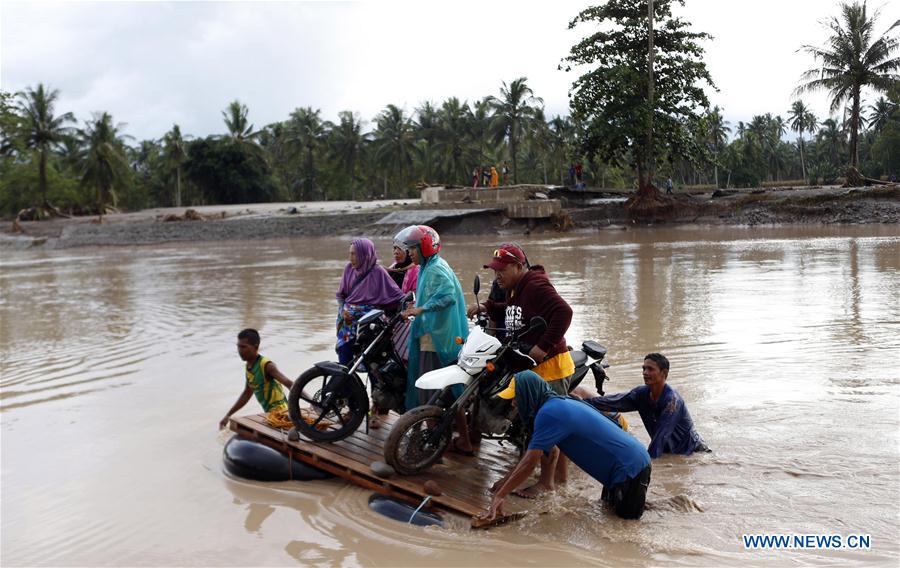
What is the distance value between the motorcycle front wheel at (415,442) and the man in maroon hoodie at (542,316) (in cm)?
63

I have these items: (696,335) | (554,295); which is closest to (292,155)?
(696,335)

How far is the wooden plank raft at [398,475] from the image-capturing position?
4.65 m

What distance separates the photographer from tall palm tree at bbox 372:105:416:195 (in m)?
55.5

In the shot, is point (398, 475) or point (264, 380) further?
point (264, 380)

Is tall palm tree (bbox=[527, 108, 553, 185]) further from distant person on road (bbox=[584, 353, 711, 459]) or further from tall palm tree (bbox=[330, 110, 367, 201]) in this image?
distant person on road (bbox=[584, 353, 711, 459])

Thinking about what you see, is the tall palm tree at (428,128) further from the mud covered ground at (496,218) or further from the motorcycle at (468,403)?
the motorcycle at (468,403)

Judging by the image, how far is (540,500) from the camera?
4695 millimetres

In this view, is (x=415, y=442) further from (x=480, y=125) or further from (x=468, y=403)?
(x=480, y=125)

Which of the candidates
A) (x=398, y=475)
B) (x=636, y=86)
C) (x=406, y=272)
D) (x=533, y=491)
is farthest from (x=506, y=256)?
(x=636, y=86)

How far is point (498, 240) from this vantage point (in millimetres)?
28703

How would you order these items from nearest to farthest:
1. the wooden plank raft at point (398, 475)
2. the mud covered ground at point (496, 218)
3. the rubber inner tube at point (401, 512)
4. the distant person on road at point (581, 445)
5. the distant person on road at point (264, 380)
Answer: the distant person on road at point (581, 445) < the rubber inner tube at point (401, 512) < the wooden plank raft at point (398, 475) < the distant person on road at point (264, 380) < the mud covered ground at point (496, 218)

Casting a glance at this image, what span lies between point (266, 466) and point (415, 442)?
1.30 metres

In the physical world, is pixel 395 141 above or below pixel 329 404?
above

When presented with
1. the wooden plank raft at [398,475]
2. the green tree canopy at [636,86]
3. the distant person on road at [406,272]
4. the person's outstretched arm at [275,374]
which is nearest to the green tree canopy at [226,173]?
the green tree canopy at [636,86]
